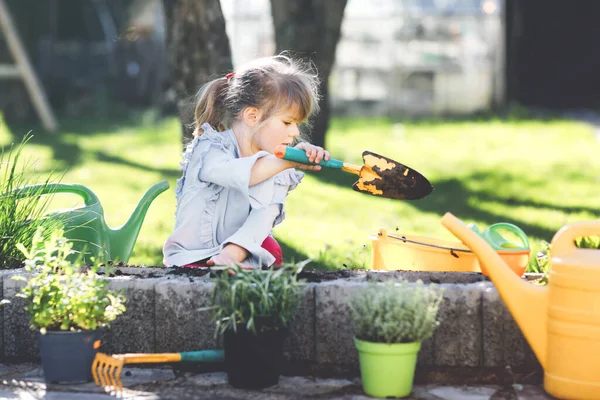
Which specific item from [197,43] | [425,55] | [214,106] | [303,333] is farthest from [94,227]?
[425,55]

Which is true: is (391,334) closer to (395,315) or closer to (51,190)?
(395,315)

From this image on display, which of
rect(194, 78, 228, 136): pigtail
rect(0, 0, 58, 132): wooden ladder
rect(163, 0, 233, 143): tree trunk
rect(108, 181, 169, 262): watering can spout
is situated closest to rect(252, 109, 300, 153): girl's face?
rect(194, 78, 228, 136): pigtail

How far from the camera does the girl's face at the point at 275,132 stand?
3.28m

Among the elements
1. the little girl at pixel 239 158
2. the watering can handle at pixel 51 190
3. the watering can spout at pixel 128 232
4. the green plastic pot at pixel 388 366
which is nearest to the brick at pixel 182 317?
the little girl at pixel 239 158

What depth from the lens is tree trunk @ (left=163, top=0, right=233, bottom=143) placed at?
534cm

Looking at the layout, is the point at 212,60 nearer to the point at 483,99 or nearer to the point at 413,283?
the point at 413,283

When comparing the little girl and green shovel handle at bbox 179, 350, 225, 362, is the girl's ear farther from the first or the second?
green shovel handle at bbox 179, 350, 225, 362

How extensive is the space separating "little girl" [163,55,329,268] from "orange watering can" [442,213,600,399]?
0.88 m

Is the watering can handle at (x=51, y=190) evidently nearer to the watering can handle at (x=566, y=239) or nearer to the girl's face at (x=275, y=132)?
the girl's face at (x=275, y=132)

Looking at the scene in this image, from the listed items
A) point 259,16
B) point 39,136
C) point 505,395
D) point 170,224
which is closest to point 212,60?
point 170,224

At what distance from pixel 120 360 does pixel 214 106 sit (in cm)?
119

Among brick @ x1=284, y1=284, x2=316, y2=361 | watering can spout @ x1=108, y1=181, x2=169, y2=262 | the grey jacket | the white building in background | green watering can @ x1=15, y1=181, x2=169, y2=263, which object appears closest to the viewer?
brick @ x1=284, y1=284, x2=316, y2=361

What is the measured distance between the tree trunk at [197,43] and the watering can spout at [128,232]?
172cm

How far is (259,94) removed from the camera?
129 inches
